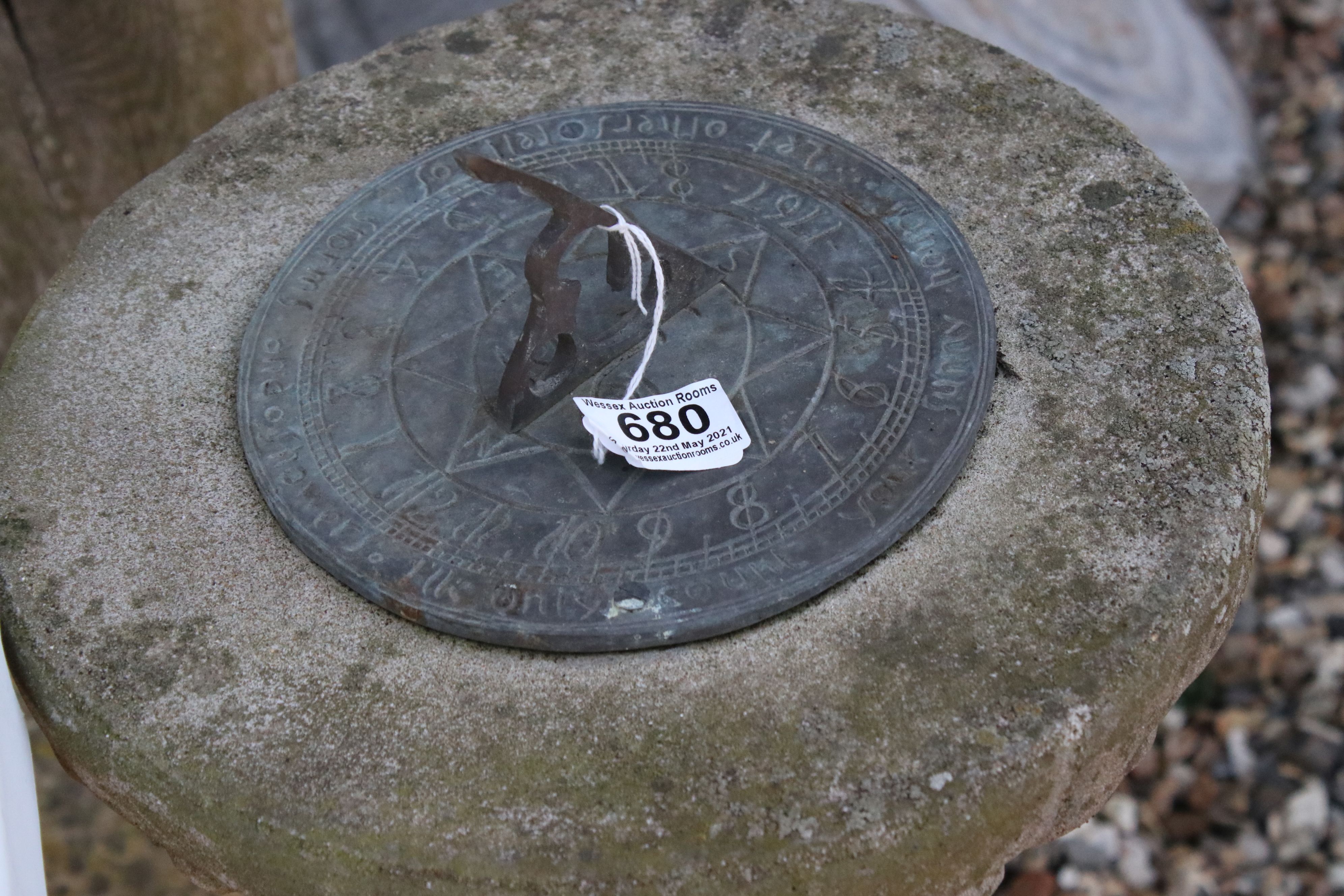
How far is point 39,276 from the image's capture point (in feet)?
10.6

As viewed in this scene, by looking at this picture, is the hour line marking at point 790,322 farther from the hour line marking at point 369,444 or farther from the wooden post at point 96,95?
the wooden post at point 96,95

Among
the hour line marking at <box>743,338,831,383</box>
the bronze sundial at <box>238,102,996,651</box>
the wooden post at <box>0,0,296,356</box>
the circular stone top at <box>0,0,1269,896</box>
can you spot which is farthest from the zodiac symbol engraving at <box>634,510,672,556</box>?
the wooden post at <box>0,0,296,356</box>

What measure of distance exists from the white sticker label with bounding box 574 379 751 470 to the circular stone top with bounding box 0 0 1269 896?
26cm

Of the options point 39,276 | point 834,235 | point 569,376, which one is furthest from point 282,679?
point 39,276

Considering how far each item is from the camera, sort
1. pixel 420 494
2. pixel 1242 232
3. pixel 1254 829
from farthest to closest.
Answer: pixel 1242 232 → pixel 1254 829 → pixel 420 494

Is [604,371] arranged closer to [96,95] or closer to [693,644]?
[693,644]

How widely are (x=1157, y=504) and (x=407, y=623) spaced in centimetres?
108

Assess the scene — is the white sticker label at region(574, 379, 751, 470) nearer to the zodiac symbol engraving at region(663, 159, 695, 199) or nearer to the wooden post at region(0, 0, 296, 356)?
the zodiac symbol engraving at region(663, 159, 695, 199)

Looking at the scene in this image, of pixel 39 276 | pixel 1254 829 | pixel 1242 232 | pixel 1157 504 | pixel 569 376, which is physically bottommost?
pixel 1254 829

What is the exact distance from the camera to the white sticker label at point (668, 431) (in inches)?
75.2

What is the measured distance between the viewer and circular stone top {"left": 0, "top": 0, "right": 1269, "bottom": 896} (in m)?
1.65

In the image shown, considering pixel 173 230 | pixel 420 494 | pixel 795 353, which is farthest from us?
pixel 173 230

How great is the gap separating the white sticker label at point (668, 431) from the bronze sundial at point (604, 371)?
1.1 inches

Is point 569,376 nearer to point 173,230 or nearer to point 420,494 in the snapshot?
point 420,494
